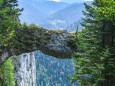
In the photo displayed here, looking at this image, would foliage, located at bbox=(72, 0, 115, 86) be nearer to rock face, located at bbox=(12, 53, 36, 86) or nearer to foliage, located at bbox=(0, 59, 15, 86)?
foliage, located at bbox=(0, 59, 15, 86)

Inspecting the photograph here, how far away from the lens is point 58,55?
3531 centimetres

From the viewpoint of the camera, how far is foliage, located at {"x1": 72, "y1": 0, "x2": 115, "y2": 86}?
66.7 feet

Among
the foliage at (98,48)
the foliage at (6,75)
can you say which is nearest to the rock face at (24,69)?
the foliage at (6,75)

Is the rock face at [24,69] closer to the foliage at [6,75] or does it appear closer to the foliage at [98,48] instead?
the foliage at [6,75]

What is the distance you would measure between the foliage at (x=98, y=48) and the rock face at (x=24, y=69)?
1951 cm

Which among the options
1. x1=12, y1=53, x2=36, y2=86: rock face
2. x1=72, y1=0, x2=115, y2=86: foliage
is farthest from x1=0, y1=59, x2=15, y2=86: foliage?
x1=72, y1=0, x2=115, y2=86: foliage

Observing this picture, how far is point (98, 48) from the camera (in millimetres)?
21078

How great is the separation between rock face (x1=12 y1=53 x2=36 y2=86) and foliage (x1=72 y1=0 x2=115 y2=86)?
64.0 feet

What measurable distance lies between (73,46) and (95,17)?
1238 centimetres

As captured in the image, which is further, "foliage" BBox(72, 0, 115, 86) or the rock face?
the rock face

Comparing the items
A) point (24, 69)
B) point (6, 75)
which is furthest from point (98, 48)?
point (24, 69)

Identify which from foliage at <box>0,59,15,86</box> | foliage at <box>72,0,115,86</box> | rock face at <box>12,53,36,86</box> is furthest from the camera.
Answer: rock face at <box>12,53,36,86</box>

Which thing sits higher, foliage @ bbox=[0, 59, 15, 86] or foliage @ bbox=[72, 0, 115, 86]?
foliage @ bbox=[72, 0, 115, 86]

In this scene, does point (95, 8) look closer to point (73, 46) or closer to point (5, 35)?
point (5, 35)
